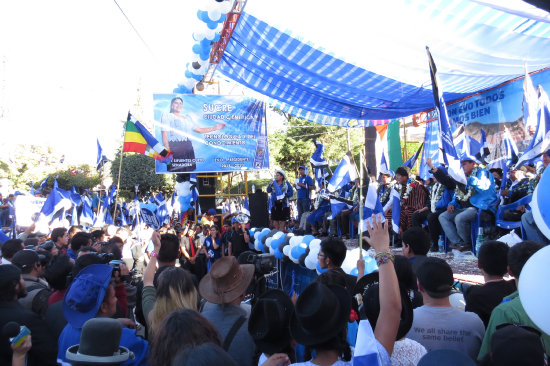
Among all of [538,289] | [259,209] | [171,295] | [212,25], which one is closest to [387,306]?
[538,289]

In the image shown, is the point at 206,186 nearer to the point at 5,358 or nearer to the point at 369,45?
the point at 369,45

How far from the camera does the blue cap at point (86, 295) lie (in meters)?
2.79

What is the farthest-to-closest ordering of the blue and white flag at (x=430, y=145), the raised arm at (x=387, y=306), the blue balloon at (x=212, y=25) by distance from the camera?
the blue and white flag at (x=430, y=145) < the blue balloon at (x=212, y=25) < the raised arm at (x=387, y=306)

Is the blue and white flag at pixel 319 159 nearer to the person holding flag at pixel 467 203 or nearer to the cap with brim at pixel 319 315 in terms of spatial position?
the person holding flag at pixel 467 203

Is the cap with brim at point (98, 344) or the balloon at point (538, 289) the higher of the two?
the balloon at point (538, 289)

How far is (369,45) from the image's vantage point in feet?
24.1

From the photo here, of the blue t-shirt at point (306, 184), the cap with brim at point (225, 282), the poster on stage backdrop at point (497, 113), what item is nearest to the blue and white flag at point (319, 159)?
the blue t-shirt at point (306, 184)

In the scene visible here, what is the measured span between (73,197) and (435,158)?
33.1 feet

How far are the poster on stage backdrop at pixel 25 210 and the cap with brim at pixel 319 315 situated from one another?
997 cm

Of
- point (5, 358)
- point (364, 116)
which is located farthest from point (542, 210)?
point (364, 116)

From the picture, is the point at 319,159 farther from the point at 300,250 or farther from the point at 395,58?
the point at 300,250

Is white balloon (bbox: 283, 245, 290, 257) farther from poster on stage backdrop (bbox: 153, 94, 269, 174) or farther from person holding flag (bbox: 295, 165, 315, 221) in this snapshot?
poster on stage backdrop (bbox: 153, 94, 269, 174)

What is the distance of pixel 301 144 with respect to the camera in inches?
1050

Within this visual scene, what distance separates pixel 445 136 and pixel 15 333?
17.9ft
